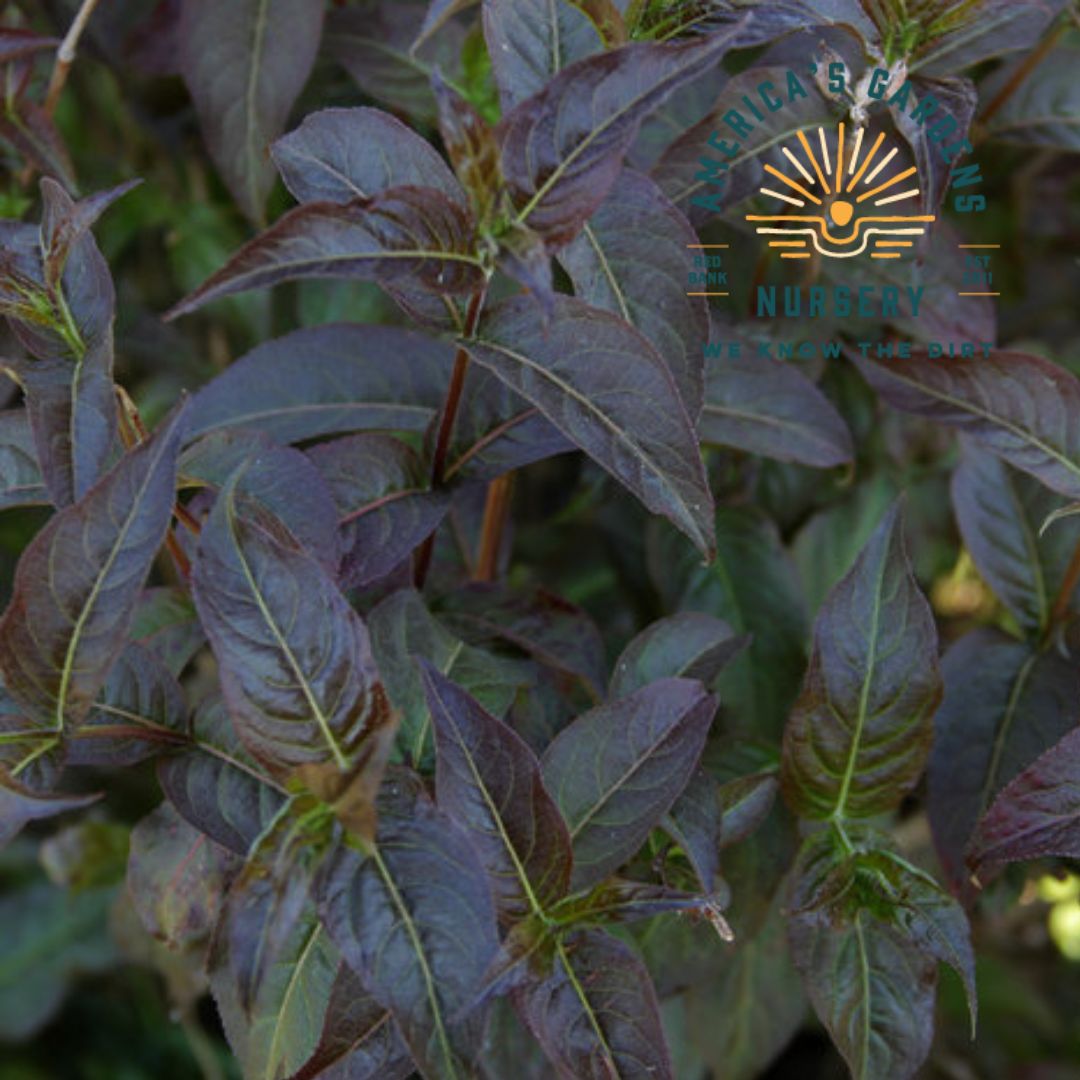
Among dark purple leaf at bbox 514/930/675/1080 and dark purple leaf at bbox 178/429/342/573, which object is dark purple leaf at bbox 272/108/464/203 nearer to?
dark purple leaf at bbox 178/429/342/573

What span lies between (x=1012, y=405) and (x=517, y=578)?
42 centimetres

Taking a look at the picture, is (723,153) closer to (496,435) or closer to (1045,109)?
(496,435)

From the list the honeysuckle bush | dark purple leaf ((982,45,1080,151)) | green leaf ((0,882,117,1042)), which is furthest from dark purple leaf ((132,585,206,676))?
green leaf ((0,882,117,1042))

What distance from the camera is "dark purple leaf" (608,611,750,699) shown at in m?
0.74

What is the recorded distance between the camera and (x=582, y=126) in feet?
1.88

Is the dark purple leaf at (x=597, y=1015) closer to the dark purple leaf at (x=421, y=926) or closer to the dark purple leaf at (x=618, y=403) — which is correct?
the dark purple leaf at (x=421, y=926)

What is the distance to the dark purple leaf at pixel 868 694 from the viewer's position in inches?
26.7

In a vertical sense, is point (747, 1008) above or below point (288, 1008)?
below

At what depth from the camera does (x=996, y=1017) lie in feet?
4.91

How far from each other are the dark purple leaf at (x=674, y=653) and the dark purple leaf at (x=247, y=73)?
34 centimetres

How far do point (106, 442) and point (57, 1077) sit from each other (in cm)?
121

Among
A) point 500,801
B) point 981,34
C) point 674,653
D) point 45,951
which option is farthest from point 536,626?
point 45,951

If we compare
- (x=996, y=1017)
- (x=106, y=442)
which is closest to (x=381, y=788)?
(x=106, y=442)

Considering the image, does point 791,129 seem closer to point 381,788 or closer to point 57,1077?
point 381,788
